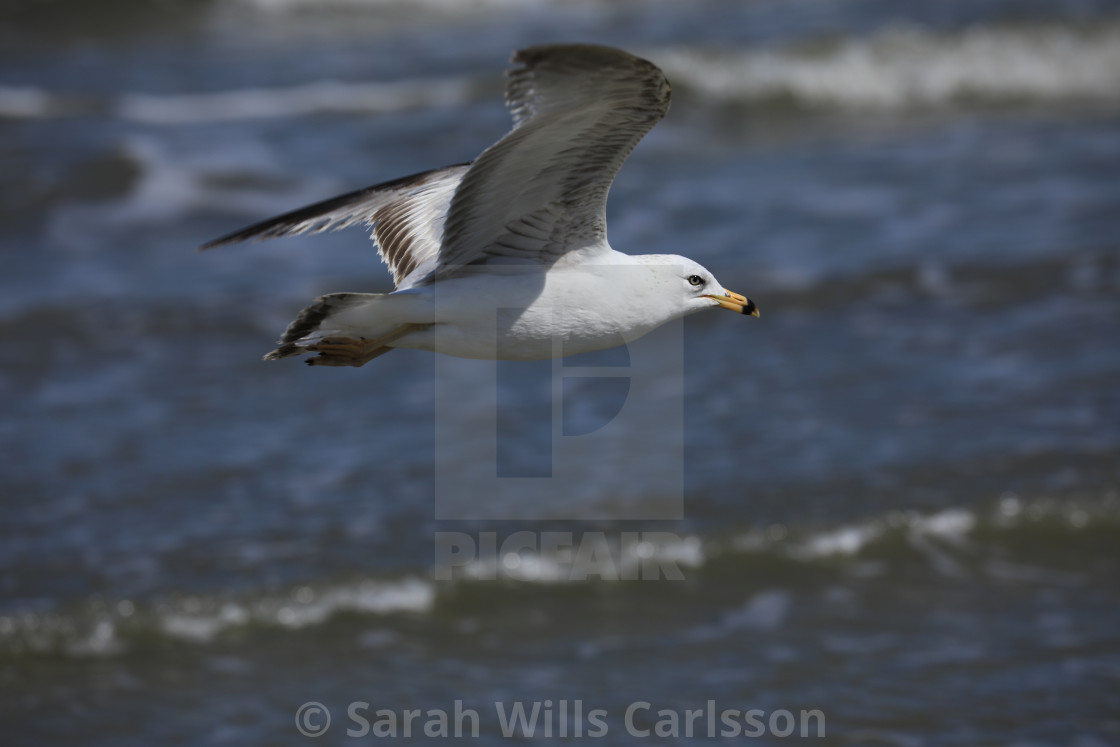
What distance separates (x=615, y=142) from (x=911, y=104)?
38.3 feet

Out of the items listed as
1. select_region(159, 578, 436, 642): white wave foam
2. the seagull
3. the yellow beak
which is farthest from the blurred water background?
the seagull

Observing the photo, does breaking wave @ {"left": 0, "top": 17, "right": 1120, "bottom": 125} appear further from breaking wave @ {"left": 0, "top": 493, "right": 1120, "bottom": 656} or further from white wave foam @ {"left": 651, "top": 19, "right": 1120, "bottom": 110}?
breaking wave @ {"left": 0, "top": 493, "right": 1120, "bottom": 656}

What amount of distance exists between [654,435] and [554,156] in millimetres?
4262

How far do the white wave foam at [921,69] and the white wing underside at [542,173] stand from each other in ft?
34.6

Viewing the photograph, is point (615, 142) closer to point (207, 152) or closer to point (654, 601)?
point (654, 601)

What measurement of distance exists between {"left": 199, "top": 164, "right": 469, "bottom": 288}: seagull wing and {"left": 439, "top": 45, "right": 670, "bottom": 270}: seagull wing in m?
0.31

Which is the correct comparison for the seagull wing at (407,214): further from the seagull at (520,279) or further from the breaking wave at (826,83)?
the breaking wave at (826,83)

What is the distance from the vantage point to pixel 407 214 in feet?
17.1

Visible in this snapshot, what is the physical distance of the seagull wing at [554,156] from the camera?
366cm

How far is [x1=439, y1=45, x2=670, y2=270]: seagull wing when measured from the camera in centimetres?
366

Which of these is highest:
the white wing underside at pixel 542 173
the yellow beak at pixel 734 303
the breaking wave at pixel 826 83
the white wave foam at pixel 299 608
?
the breaking wave at pixel 826 83

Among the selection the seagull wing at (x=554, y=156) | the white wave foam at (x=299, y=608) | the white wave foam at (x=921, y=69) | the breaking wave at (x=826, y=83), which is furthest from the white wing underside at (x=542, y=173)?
the white wave foam at (x=921, y=69)

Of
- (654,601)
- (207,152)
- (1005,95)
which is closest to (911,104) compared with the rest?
(1005,95)

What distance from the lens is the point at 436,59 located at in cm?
1602
